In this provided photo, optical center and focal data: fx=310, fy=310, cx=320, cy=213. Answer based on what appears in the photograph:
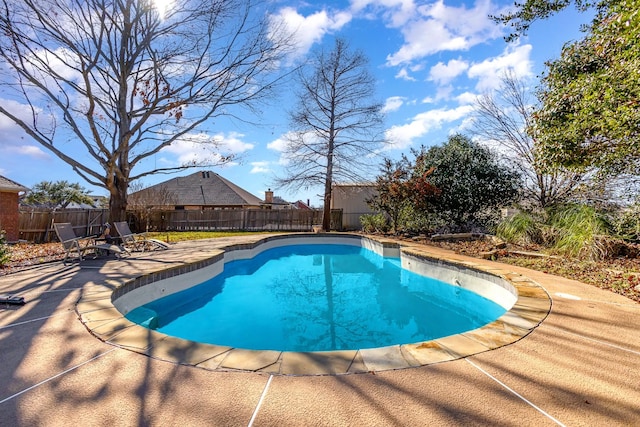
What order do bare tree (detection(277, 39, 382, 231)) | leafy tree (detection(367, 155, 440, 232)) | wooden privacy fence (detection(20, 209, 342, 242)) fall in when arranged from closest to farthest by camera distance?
leafy tree (detection(367, 155, 440, 232)) < bare tree (detection(277, 39, 382, 231)) < wooden privacy fence (detection(20, 209, 342, 242))

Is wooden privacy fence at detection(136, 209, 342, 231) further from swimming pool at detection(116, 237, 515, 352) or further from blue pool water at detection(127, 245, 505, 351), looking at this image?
blue pool water at detection(127, 245, 505, 351)

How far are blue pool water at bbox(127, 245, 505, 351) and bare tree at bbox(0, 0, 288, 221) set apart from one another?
18.6ft

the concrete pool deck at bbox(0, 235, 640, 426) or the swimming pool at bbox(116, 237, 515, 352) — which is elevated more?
the concrete pool deck at bbox(0, 235, 640, 426)

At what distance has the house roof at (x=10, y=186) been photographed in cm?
1178

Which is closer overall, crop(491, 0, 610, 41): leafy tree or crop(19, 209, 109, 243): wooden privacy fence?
crop(491, 0, 610, 41): leafy tree

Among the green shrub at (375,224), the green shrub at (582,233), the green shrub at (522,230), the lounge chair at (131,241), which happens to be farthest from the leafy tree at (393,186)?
the lounge chair at (131,241)

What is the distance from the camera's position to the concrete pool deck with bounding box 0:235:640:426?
1937mm

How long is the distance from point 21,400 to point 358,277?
716 cm

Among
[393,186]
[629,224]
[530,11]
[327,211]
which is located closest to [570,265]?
[629,224]

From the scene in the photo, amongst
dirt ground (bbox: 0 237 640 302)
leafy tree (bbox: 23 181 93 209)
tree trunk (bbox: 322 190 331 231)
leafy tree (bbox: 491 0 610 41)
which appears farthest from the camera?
leafy tree (bbox: 23 181 93 209)

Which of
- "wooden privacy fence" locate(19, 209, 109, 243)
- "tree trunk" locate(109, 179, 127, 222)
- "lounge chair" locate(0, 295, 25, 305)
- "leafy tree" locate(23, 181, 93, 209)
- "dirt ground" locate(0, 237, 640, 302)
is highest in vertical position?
"leafy tree" locate(23, 181, 93, 209)

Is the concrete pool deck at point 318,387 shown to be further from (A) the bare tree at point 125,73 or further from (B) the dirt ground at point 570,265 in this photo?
(A) the bare tree at point 125,73

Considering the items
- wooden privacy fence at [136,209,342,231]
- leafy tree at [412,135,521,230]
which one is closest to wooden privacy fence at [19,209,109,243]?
wooden privacy fence at [136,209,342,231]

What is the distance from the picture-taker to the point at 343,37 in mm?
16094
